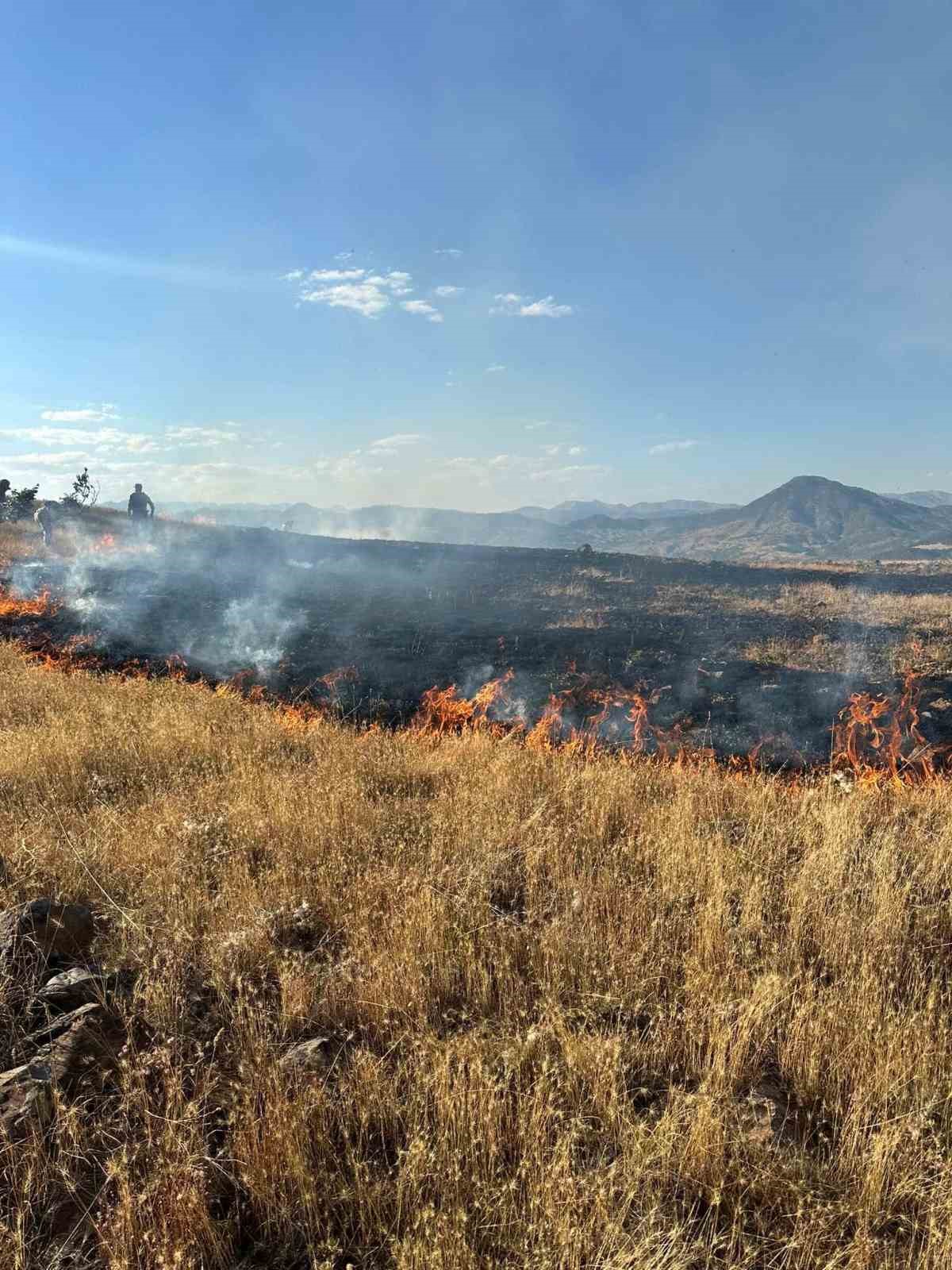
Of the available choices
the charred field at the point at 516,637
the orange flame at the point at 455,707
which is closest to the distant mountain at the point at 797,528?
the charred field at the point at 516,637

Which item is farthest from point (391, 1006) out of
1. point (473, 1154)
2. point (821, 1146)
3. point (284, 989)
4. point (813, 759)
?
point (813, 759)

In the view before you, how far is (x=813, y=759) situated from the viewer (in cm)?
949

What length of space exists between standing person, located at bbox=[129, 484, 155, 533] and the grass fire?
13.5m

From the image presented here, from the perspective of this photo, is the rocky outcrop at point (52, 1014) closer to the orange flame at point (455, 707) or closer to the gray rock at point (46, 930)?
the gray rock at point (46, 930)

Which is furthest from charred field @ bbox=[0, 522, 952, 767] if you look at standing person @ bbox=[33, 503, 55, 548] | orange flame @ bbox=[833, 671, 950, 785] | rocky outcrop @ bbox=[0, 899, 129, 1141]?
rocky outcrop @ bbox=[0, 899, 129, 1141]

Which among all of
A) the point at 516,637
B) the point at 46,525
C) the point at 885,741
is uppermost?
the point at 46,525

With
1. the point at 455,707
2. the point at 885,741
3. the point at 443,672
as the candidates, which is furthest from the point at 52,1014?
the point at 885,741

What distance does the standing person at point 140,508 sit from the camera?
65.8 ft

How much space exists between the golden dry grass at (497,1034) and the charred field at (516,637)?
5257 millimetres

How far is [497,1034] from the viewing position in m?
2.84

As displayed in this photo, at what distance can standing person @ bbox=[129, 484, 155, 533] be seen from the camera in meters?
20.0

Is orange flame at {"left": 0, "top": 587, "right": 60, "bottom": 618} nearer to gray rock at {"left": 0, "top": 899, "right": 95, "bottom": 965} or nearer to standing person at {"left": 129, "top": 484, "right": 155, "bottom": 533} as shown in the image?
standing person at {"left": 129, "top": 484, "right": 155, "bottom": 533}

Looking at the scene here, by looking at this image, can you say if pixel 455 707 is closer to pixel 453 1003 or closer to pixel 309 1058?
pixel 453 1003

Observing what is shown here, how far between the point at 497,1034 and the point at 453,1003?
0.32 meters
